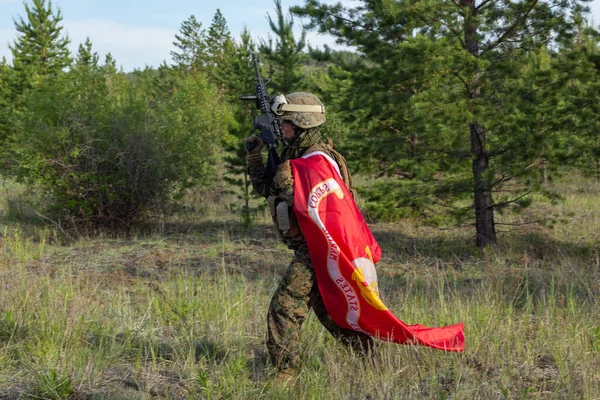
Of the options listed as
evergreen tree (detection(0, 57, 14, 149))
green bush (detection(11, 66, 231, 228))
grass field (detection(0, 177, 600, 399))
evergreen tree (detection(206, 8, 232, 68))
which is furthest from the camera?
evergreen tree (detection(206, 8, 232, 68))

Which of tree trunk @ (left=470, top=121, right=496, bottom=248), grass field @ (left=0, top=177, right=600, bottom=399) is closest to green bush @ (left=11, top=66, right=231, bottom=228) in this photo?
grass field @ (left=0, top=177, right=600, bottom=399)

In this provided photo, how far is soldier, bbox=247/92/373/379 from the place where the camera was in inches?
148

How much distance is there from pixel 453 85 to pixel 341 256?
6.08 meters

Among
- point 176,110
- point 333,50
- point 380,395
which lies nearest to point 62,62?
point 176,110

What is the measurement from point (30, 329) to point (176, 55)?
113 feet

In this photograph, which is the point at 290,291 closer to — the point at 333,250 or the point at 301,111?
the point at 333,250

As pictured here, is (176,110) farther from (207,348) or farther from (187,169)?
(207,348)

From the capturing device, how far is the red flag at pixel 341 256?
144 inches

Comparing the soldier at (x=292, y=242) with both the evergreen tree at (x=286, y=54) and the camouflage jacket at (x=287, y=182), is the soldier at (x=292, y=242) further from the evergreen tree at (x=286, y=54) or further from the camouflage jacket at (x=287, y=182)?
the evergreen tree at (x=286, y=54)

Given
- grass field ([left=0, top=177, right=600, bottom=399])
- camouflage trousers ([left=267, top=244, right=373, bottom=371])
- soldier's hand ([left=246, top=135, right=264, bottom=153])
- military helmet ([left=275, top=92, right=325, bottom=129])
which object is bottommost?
grass field ([left=0, top=177, right=600, bottom=399])

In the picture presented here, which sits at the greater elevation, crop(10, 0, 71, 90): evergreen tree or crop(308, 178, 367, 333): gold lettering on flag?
crop(10, 0, 71, 90): evergreen tree

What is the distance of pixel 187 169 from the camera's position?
37.6 ft

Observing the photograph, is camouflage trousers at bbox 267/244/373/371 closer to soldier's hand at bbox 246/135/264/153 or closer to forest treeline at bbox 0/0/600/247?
soldier's hand at bbox 246/135/264/153

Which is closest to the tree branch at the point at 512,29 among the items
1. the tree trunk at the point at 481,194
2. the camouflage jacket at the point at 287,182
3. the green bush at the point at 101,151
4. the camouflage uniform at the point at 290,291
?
the tree trunk at the point at 481,194
